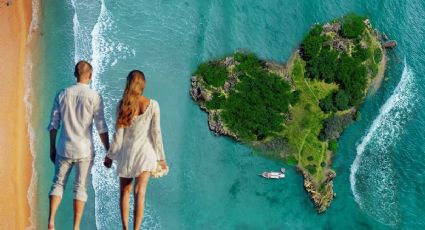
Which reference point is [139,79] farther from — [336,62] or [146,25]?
[336,62]

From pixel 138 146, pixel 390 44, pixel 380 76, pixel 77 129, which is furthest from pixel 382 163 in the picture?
pixel 77 129

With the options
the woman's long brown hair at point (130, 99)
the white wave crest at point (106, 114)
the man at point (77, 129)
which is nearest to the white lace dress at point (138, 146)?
the woman's long brown hair at point (130, 99)

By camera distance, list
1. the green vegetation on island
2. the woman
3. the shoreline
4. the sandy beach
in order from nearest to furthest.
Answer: the woman
the sandy beach
the green vegetation on island
the shoreline

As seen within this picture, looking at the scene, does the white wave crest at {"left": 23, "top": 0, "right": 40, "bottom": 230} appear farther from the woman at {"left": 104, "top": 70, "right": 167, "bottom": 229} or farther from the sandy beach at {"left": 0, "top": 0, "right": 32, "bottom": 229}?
the woman at {"left": 104, "top": 70, "right": 167, "bottom": 229}

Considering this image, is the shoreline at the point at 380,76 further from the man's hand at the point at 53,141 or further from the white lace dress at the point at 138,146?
the man's hand at the point at 53,141

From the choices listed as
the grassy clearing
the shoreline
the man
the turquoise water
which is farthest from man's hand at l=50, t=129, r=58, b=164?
the shoreline

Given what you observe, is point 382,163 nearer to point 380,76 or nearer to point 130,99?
point 380,76
